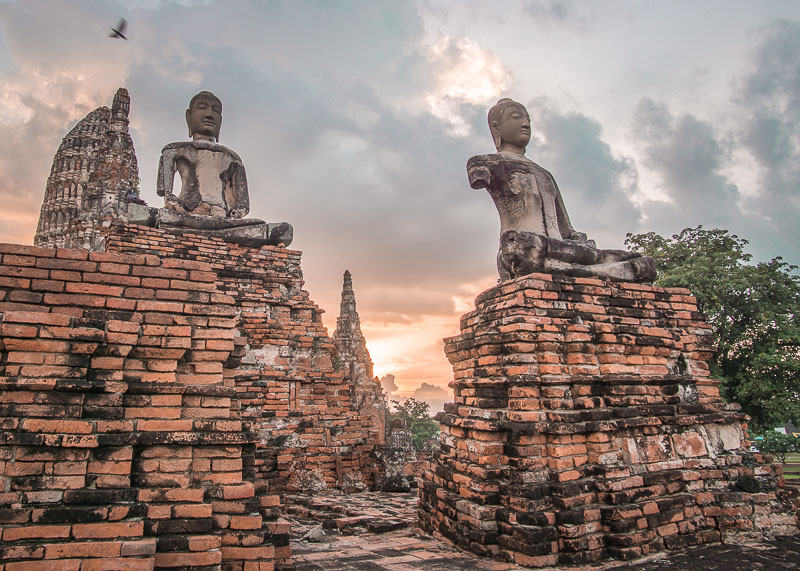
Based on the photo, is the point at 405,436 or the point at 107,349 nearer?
the point at 107,349

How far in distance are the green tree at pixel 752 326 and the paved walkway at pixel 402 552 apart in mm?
10512

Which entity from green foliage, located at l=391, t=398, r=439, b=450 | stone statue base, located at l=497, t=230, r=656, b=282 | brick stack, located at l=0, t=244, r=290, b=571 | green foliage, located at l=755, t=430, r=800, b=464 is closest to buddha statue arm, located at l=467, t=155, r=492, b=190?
stone statue base, located at l=497, t=230, r=656, b=282

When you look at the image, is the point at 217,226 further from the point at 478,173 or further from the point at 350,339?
the point at 350,339

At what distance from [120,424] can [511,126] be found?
17.2ft

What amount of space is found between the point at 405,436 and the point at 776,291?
35.6 ft

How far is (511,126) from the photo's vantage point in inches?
246

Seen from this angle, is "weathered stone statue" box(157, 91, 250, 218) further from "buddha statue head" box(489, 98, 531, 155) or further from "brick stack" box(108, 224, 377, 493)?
"buddha statue head" box(489, 98, 531, 155)

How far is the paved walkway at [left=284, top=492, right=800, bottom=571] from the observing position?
3.79 m

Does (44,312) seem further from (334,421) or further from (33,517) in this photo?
(334,421)

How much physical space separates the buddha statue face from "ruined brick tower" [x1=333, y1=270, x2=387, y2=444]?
15146 mm

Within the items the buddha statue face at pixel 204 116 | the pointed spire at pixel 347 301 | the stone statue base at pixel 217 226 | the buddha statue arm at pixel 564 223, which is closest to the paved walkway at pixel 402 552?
the buddha statue arm at pixel 564 223

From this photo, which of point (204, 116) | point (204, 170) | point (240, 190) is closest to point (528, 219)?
point (240, 190)

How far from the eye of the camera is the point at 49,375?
9.95ft

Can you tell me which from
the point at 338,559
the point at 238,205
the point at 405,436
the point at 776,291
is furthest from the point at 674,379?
the point at 776,291
